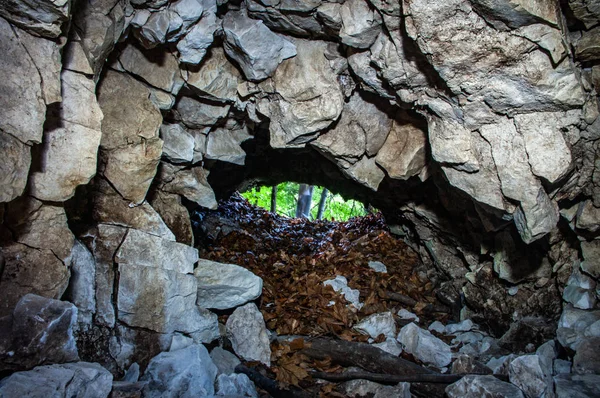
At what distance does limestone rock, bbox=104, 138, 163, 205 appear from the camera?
4.35m

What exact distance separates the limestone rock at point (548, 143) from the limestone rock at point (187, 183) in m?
4.00

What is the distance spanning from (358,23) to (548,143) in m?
2.22

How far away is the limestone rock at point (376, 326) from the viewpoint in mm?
5629

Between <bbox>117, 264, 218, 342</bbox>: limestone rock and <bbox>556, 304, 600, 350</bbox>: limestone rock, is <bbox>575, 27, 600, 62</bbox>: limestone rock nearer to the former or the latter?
<bbox>556, 304, 600, 350</bbox>: limestone rock

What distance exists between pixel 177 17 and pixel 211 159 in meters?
2.17

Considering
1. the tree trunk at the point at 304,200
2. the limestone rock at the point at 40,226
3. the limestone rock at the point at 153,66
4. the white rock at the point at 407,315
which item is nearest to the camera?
the limestone rock at the point at 40,226

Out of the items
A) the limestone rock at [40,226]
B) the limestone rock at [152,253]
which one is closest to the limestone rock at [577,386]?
the limestone rock at [152,253]

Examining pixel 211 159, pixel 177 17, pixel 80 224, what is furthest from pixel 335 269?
pixel 177 17

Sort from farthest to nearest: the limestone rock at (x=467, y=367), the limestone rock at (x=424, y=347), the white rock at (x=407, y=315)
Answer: the white rock at (x=407, y=315)
the limestone rock at (x=424, y=347)
the limestone rock at (x=467, y=367)

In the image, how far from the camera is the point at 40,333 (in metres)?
3.14

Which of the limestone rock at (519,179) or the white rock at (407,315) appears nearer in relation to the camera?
the limestone rock at (519,179)

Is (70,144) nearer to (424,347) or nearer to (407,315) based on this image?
(424,347)

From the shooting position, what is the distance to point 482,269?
6.30 metres

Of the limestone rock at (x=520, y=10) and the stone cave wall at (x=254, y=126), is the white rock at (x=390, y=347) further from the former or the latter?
the limestone rock at (x=520, y=10)
